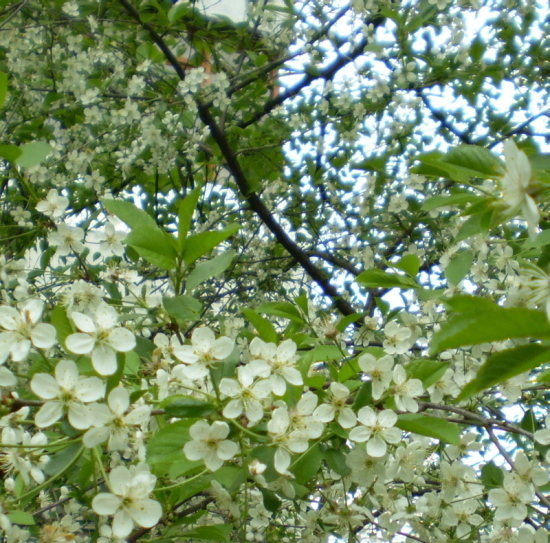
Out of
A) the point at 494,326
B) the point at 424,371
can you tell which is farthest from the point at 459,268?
the point at 494,326

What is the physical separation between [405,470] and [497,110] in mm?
2232

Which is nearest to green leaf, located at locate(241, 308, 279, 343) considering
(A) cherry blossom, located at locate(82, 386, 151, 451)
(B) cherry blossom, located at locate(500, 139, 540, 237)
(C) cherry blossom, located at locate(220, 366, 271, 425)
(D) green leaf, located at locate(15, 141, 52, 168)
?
(C) cherry blossom, located at locate(220, 366, 271, 425)

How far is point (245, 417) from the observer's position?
2.95ft

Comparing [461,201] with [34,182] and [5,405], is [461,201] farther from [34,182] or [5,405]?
[34,182]

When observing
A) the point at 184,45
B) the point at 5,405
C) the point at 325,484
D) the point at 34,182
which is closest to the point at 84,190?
the point at 34,182

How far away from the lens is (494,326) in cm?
50

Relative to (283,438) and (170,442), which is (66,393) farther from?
(283,438)

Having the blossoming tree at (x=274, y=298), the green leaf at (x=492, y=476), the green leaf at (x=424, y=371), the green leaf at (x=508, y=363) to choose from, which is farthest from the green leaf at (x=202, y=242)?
the green leaf at (x=492, y=476)

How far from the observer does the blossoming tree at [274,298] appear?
2.74 feet

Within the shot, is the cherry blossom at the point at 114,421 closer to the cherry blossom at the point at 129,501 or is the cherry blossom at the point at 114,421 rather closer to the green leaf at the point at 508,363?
the cherry blossom at the point at 129,501

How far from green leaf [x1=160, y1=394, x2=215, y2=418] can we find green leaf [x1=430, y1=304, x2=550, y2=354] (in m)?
0.40

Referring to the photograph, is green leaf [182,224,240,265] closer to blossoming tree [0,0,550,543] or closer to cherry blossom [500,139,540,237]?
blossoming tree [0,0,550,543]

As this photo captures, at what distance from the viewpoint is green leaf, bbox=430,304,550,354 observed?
1.65 ft

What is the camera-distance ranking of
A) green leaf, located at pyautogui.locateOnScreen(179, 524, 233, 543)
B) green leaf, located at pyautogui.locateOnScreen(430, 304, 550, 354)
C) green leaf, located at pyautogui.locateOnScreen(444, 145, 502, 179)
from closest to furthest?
green leaf, located at pyautogui.locateOnScreen(430, 304, 550, 354)
green leaf, located at pyautogui.locateOnScreen(444, 145, 502, 179)
green leaf, located at pyautogui.locateOnScreen(179, 524, 233, 543)
